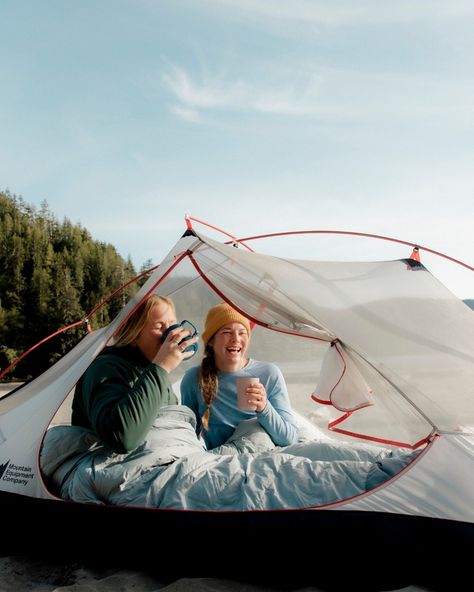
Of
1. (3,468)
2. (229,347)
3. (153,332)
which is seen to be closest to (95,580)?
(3,468)

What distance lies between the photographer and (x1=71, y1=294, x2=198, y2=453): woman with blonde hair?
2.06 meters

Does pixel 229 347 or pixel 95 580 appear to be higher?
pixel 229 347

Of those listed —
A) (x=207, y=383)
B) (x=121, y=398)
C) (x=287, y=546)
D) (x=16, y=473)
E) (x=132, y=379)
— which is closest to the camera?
(x=287, y=546)

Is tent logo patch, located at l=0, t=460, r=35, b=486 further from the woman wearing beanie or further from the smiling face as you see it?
the smiling face

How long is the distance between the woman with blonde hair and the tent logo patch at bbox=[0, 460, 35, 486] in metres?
0.26

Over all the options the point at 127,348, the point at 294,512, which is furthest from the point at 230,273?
the point at 294,512

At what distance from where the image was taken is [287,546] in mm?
1936

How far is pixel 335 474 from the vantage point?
2.05 metres

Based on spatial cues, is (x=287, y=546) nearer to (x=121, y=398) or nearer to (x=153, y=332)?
(x=121, y=398)

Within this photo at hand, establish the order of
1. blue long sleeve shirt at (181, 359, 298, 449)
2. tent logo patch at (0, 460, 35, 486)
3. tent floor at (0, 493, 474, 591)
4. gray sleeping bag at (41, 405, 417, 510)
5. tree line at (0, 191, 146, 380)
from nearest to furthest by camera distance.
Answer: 1. tent floor at (0, 493, 474, 591)
2. gray sleeping bag at (41, 405, 417, 510)
3. tent logo patch at (0, 460, 35, 486)
4. blue long sleeve shirt at (181, 359, 298, 449)
5. tree line at (0, 191, 146, 380)

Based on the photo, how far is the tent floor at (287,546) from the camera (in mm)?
1850

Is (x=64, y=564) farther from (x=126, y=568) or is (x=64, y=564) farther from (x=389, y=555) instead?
(x=389, y=555)

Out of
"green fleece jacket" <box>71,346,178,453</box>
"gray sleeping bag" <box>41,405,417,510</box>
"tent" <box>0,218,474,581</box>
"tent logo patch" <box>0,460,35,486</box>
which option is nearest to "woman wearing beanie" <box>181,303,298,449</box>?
"tent" <box>0,218,474,581</box>

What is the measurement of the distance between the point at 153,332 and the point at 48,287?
17466 millimetres
